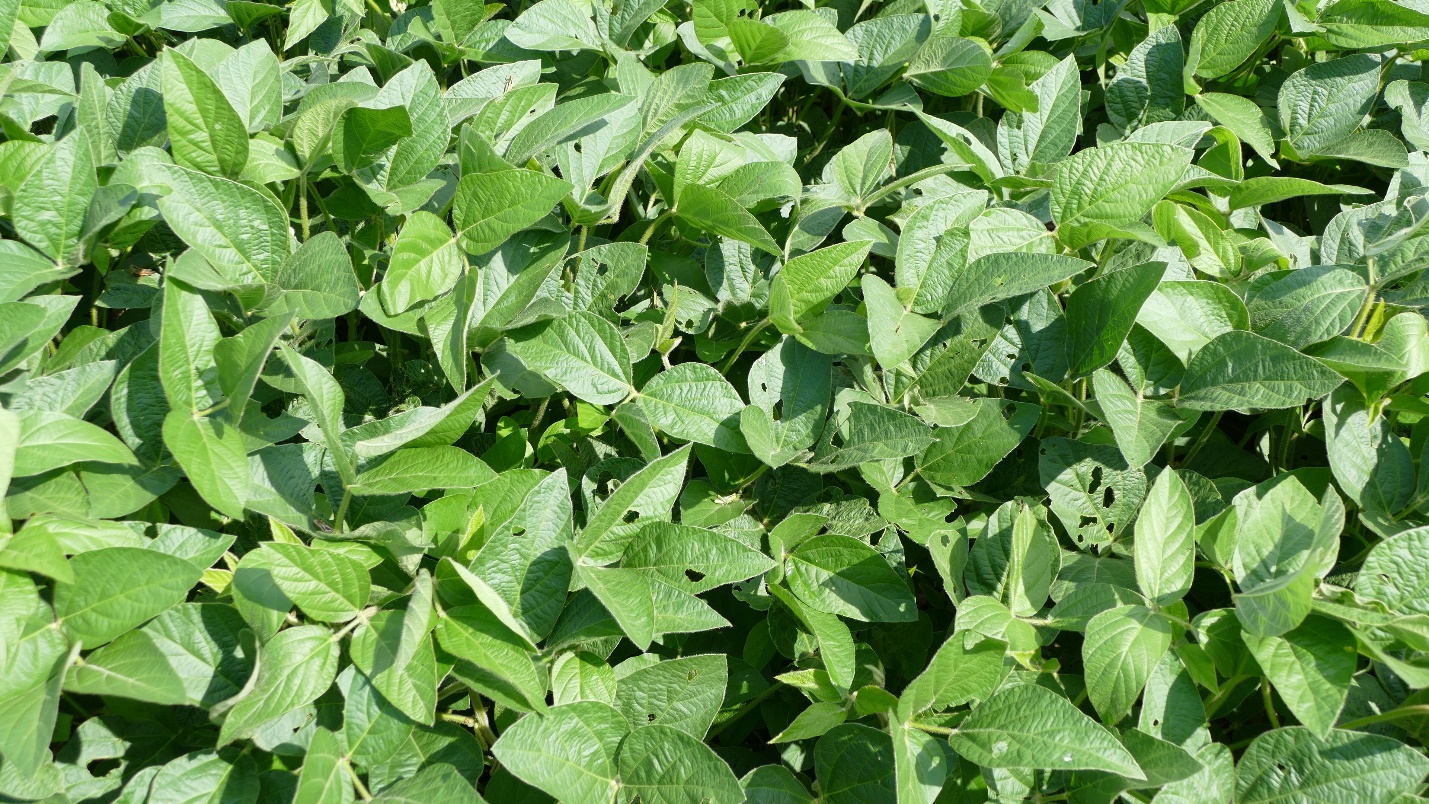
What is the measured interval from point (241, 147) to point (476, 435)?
1.45 ft

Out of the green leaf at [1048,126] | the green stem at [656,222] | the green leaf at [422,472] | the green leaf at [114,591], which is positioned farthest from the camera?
the green leaf at [1048,126]

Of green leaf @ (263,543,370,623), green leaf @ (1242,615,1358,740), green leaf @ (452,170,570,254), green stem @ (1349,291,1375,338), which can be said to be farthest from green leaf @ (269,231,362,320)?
green stem @ (1349,291,1375,338)

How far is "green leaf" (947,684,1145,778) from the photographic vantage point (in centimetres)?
99

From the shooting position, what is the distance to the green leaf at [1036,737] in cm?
99

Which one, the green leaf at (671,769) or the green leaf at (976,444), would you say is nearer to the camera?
the green leaf at (671,769)

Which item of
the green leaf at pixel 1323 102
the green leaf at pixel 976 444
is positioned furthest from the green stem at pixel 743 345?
the green leaf at pixel 1323 102

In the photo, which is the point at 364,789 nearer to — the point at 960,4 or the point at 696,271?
the point at 696,271

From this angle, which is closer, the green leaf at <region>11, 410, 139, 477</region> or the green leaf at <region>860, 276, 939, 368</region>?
the green leaf at <region>11, 410, 139, 477</region>

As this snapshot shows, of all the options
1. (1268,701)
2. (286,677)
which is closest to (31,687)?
(286,677)

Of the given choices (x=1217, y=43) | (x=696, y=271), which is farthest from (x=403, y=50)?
(x=1217, y=43)

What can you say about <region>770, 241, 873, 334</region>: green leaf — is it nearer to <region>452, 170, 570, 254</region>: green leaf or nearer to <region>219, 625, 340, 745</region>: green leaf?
<region>452, 170, 570, 254</region>: green leaf

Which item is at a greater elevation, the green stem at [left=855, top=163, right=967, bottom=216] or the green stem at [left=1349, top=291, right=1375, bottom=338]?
the green stem at [left=855, top=163, right=967, bottom=216]

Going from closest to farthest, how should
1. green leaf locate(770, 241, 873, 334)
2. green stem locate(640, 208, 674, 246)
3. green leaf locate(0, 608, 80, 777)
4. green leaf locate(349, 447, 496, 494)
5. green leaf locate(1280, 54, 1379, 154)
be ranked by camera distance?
green leaf locate(0, 608, 80, 777)
green leaf locate(349, 447, 496, 494)
green leaf locate(770, 241, 873, 334)
green stem locate(640, 208, 674, 246)
green leaf locate(1280, 54, 1379, 154)

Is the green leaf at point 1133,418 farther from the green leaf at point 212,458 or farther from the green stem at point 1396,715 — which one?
the green leaf at point 212,458
